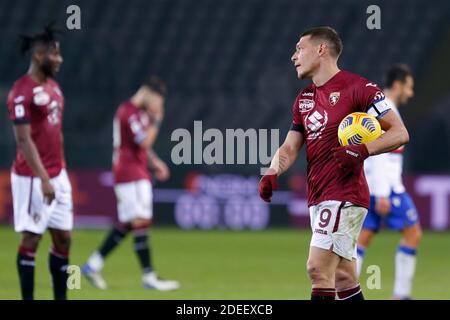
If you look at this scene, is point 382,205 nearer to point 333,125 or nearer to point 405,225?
point 405,225

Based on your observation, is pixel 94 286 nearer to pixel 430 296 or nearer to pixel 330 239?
pixel 430 296

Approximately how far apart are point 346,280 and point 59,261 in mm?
2592

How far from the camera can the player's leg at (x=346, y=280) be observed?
6621mm

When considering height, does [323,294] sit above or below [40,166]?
below

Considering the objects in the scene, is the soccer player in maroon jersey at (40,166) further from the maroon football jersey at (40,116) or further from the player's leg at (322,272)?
the player's leg at (322,272)

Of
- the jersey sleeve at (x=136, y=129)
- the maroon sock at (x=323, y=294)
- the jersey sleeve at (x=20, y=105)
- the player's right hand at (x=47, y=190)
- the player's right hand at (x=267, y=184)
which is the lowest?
the maroon sock at (x=323, y=294)

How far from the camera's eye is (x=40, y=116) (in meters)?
8.07

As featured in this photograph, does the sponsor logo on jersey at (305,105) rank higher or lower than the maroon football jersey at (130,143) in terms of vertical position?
higher

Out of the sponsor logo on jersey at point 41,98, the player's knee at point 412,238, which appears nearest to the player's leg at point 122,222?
the player's knee at point 412,238

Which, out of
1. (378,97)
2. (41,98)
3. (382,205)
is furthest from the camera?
(382,205)

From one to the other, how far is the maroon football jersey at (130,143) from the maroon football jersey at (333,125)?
4.76 metres

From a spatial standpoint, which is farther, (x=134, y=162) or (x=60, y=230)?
(x=134, y=162)

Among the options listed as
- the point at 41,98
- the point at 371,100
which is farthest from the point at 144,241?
the point at 371,100
